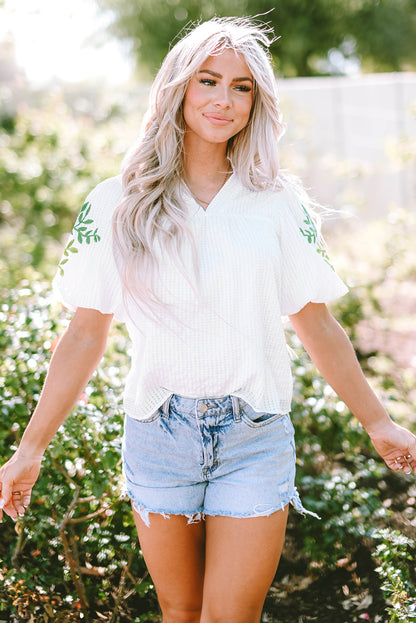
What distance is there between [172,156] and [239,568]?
1.10 meters

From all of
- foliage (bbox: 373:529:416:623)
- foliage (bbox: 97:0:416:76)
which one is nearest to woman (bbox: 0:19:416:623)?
foliage (bbox: 373:529:416:623)

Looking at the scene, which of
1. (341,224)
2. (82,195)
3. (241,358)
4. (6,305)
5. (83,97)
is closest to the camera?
(241,358)

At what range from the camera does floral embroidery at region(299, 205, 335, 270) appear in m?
1.98

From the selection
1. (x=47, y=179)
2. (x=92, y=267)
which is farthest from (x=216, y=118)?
(x=47, y=179)

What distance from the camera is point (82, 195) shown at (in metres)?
6.41

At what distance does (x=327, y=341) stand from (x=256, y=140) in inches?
23.6

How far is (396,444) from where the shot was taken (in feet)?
6.65

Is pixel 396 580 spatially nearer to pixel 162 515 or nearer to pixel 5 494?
pixel 162 515

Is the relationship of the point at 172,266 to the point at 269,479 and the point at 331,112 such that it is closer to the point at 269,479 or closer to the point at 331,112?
the point at 269,479

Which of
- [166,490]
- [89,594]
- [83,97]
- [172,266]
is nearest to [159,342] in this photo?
[172,266]

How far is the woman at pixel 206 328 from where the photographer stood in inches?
72.6

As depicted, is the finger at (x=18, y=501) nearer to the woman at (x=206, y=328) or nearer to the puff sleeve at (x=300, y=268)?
the woman at (x=206, y=328)

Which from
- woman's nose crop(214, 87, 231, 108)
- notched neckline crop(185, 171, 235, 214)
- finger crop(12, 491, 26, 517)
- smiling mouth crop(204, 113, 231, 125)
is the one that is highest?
woman's nose crop(214, 87, 231, 108)

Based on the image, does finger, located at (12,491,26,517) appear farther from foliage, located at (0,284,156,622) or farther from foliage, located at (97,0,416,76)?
foliage, located at (97,0,416,76)
